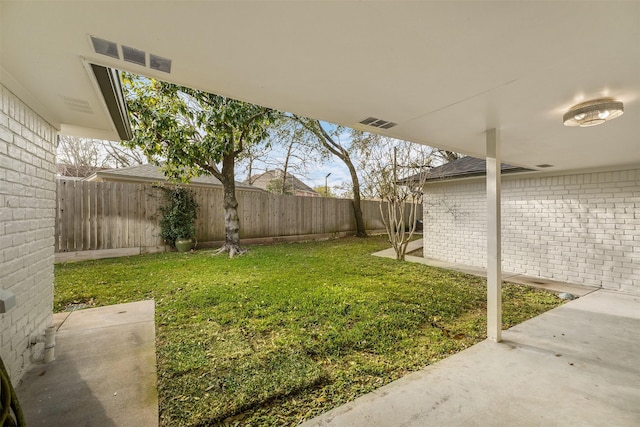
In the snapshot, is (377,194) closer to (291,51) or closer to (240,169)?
(291,51)

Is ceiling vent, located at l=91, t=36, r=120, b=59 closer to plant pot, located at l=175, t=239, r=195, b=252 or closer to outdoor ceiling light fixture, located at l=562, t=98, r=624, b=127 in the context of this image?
outdoor ceiling light fixture, located at l=562, t=98, r=624, b=127

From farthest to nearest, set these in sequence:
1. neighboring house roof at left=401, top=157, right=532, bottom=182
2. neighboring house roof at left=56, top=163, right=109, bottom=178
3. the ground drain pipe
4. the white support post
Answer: neighboring house roof at left=56, top=163, right=109, bottom=178
neighboring house roof at left=401, top=157, right=532, bottom=182
the white support post
the ground drain pipe

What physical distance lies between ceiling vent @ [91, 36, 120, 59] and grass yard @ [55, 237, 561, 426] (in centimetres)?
224

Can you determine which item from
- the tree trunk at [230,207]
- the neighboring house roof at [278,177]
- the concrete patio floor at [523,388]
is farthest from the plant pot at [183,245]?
the neighboring house roof at [278,177]

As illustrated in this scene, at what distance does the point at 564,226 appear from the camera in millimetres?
5473

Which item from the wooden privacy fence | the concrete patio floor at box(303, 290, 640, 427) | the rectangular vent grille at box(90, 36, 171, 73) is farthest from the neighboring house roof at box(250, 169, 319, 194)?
the concrete patio floor at box(303, 290, 640, 427)

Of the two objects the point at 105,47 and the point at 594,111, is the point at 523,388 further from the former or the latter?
the point at 105,47

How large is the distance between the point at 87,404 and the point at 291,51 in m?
2.66

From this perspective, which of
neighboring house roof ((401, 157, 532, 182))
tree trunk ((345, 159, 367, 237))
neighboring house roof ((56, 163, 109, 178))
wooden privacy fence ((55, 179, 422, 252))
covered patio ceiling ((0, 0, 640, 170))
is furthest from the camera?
neighboring house roof ((56, 163, 109, 178))

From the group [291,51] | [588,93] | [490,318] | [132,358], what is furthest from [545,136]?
[132,358]

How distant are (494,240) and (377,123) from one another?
179 cm

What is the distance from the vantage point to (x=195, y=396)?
6.23 ft

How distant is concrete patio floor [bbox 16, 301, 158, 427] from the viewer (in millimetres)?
1710

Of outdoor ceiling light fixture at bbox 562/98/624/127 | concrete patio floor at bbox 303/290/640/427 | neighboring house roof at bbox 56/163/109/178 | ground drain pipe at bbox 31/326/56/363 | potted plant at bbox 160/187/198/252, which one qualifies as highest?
neighboring house roof at bbox 56/163/109/178
